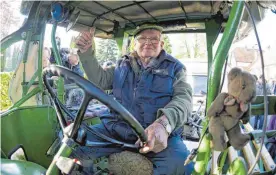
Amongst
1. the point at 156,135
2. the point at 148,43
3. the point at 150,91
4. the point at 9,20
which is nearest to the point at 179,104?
the point at 150,91

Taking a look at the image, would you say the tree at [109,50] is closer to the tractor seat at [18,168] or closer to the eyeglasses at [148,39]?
the eyeglasses at [148,39]

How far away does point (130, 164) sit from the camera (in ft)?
6.42

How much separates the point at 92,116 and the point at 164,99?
74 centimetres

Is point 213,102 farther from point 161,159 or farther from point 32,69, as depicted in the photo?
point 32,69

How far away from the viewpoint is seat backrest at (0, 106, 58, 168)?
6.55ft

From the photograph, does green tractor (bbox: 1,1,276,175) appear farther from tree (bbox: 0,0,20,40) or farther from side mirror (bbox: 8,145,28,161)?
tree (bbox: 0,0,20,40)

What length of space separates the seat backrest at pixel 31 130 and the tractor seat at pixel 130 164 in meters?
0.48

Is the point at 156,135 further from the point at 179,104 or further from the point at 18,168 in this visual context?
the point at 18,168

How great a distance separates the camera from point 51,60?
132 inches

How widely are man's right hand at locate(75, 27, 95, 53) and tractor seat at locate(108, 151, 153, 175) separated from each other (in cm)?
88

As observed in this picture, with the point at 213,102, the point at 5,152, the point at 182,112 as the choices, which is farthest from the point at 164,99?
the point at 5,152

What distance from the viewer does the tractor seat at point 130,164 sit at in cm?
195

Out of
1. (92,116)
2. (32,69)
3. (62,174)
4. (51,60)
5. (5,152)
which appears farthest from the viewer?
(51,60)

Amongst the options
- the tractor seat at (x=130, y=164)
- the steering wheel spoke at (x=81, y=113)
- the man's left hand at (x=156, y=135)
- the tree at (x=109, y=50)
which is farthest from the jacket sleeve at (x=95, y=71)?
the steering wheel spoke at (x=81, y=113)
